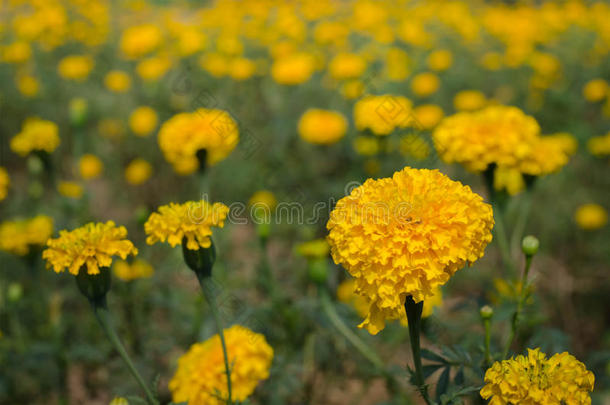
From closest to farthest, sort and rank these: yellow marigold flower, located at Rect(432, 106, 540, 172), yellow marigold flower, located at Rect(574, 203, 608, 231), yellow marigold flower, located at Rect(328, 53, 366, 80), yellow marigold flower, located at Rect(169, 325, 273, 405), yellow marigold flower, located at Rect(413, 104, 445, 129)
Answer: yellow marigold flower, located at Rect(169, 325, 273, 405) → yellow marigold flower, located at Rect(432, 106, 540, 172) → yellow marigold flower, located at Rect(574, 203, 608, 231) → yellow marigold flower, located at Rect(413, 104, 445, 129) → yellow marigold flower, located at Rect(328, 53, 366, 80)

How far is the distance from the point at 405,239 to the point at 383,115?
1.48 m

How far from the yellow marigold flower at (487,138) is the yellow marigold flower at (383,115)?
56 cm

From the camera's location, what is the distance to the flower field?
3.62 feet

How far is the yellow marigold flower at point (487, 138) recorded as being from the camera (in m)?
1.63

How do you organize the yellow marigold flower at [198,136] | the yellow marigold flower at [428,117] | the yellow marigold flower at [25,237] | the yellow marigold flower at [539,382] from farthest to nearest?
the yellow marigold flower at [428,117] < the yellow marigold flower at [198,136] < the yellow marigold flower at [25,237] < the yellow marigold flower at [539,382]

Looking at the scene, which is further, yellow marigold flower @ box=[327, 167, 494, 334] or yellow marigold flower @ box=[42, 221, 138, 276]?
yellow marigold flower @ box=[42, 221, 138, 276]

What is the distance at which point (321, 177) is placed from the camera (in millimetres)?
3422

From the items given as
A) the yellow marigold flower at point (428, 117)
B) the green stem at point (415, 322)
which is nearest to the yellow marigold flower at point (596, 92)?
the yellow marigold flower at point (428, 117)

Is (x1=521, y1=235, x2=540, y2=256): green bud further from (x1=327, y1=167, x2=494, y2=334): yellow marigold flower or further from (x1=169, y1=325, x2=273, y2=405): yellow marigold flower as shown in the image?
(x1=169, y1=325, x2=273, y2=405): yellow marigold flower

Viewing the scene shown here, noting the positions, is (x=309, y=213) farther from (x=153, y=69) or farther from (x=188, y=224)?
(x=153, y=69)

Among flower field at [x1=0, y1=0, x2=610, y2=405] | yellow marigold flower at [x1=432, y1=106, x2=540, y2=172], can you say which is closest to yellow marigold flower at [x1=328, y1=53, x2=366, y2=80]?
flower field at [x1=0, y1=0, x2=610, y2=405]

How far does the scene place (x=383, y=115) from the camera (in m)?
2.38

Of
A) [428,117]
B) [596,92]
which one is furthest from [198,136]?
[596,92]

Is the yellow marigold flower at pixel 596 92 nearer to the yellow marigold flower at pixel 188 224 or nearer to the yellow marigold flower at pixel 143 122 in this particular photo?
the yellow marigold flower at pixel 143 122
